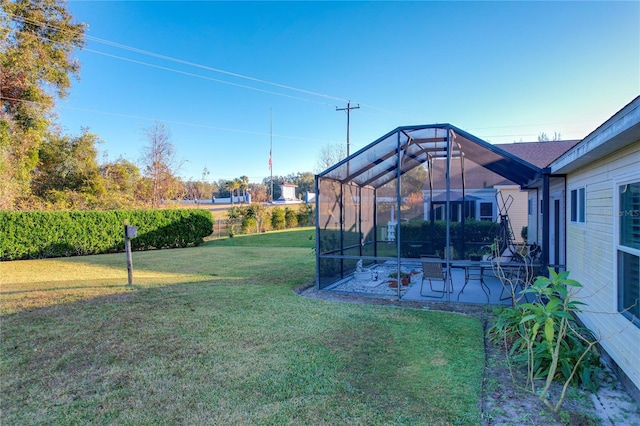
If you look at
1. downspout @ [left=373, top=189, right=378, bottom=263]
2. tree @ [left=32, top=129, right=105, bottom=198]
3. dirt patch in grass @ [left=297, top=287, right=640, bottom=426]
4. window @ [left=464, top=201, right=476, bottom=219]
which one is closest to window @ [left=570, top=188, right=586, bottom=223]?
dirt patch in grass @ [left=297, top=287, right=640, bottom=426]

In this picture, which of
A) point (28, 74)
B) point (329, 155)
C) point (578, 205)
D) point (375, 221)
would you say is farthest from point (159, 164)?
point (578, 205)

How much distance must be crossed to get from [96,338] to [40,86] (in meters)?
15.4

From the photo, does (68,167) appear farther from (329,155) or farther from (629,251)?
(629,251)

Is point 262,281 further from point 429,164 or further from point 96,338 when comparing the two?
point 429,164

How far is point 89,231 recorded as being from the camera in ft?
42.4

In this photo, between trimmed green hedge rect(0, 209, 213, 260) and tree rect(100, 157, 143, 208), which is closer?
trimmed green hedge rect(0, 209, 213, 260)

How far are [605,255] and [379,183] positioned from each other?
5.97m

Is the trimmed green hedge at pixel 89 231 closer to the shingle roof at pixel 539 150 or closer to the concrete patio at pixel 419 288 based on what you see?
the concrete patio at pixel 419 288

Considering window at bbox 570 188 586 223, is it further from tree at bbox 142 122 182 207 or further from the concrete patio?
tree at bbox 142 122 182 207

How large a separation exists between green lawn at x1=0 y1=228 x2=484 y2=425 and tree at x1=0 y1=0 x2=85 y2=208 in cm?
899

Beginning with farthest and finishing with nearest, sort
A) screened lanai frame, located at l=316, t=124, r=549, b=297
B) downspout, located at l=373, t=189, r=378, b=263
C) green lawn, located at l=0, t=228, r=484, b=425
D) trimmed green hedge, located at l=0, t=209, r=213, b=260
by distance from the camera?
trimmed green hedge, located at l=0, t=209, r=213, b=260
downspout, located at l=373, t=189, r=378, b=263
screened lanai frame, located at l=316, t=124, r=549, b=297
green lawn, located at l=0, t=228, r=484, b=425

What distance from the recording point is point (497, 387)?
123 inches

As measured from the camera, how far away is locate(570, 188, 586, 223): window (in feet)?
16.0

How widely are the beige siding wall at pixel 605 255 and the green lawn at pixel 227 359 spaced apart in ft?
4.01
